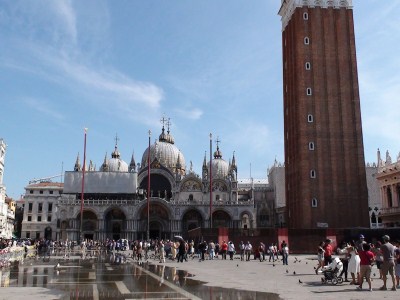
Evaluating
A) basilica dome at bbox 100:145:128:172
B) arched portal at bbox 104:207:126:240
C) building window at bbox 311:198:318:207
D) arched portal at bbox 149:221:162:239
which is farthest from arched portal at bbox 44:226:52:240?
building window at bbox 311:198:318:207

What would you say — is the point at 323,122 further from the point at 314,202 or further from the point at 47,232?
the point at 47,232

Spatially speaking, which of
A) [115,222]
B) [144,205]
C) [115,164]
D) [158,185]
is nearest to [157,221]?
[144,205]

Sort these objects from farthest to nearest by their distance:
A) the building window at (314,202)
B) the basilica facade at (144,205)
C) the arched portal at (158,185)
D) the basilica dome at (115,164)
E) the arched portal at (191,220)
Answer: the basilica dome at (115,164), the arched portal at (158,185), the arched portal at (191,220), the basilica facade at (144,205), the building window at (314,202)

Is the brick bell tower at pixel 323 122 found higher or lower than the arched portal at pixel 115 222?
higher

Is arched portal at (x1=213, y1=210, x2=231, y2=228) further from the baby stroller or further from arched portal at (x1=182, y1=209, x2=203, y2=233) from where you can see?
the baby stroller

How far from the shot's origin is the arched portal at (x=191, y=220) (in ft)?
238

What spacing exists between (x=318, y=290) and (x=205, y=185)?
63735 mm

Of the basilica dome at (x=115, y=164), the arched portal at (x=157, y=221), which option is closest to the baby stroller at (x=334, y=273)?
the arched portal at (x=157, y=221)

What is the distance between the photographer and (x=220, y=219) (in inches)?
2869

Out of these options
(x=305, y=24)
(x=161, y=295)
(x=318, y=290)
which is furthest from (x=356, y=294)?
(x=305, y=24)

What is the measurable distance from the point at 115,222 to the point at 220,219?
16.7m

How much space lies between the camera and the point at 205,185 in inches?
3031

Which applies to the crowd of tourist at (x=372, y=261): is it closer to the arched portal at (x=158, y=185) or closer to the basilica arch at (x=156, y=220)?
the basilica arch at (x=156, y=220)

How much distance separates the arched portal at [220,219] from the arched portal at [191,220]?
2328 mm
